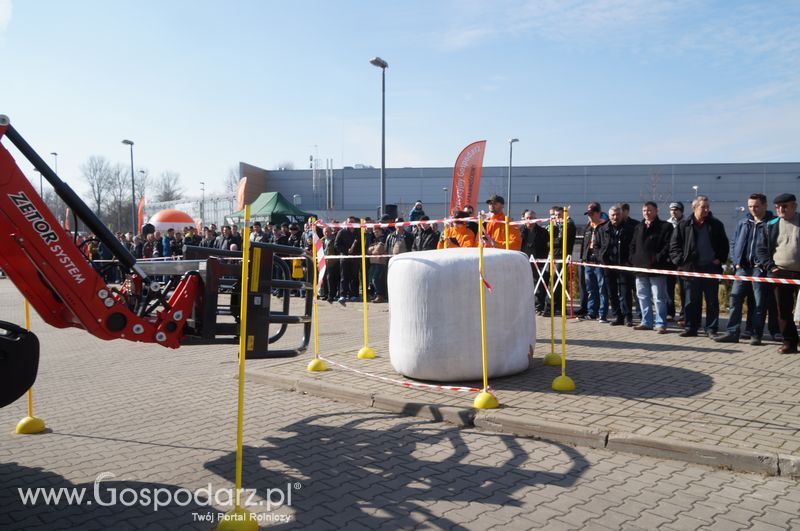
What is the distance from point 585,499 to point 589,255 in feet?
Result: 25.2

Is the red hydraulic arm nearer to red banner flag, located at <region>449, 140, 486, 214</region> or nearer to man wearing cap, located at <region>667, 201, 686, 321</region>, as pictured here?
man wearing cap, located at <region>667, 201, 686, 321</region>

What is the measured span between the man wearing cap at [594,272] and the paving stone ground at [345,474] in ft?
15.1

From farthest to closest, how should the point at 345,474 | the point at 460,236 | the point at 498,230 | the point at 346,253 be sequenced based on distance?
1. the point at 346,253
2. the point at 498,230
3. the point at 460,236
4. the point at 345,474

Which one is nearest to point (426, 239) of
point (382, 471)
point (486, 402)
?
point (486, 402)

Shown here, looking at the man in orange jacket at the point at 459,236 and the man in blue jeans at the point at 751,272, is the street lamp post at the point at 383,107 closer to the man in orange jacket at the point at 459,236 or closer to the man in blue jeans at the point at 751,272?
the man in orange jacket at the point at 459,236

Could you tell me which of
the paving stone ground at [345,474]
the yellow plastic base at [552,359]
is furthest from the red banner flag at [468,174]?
the paving stone ground at [345,474]

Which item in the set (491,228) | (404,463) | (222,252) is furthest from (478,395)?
(491,228)

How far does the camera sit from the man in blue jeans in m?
8.46

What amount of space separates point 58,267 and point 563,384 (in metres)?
4.78

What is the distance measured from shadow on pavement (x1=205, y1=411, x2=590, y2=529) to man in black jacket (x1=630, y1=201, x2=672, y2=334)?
545 centimetres

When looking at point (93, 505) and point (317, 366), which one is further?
point (317, 366)

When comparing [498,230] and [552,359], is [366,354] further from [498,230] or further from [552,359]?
[498,230]

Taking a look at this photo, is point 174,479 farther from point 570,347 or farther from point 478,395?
point 570,347

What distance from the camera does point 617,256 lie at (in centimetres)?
1043
